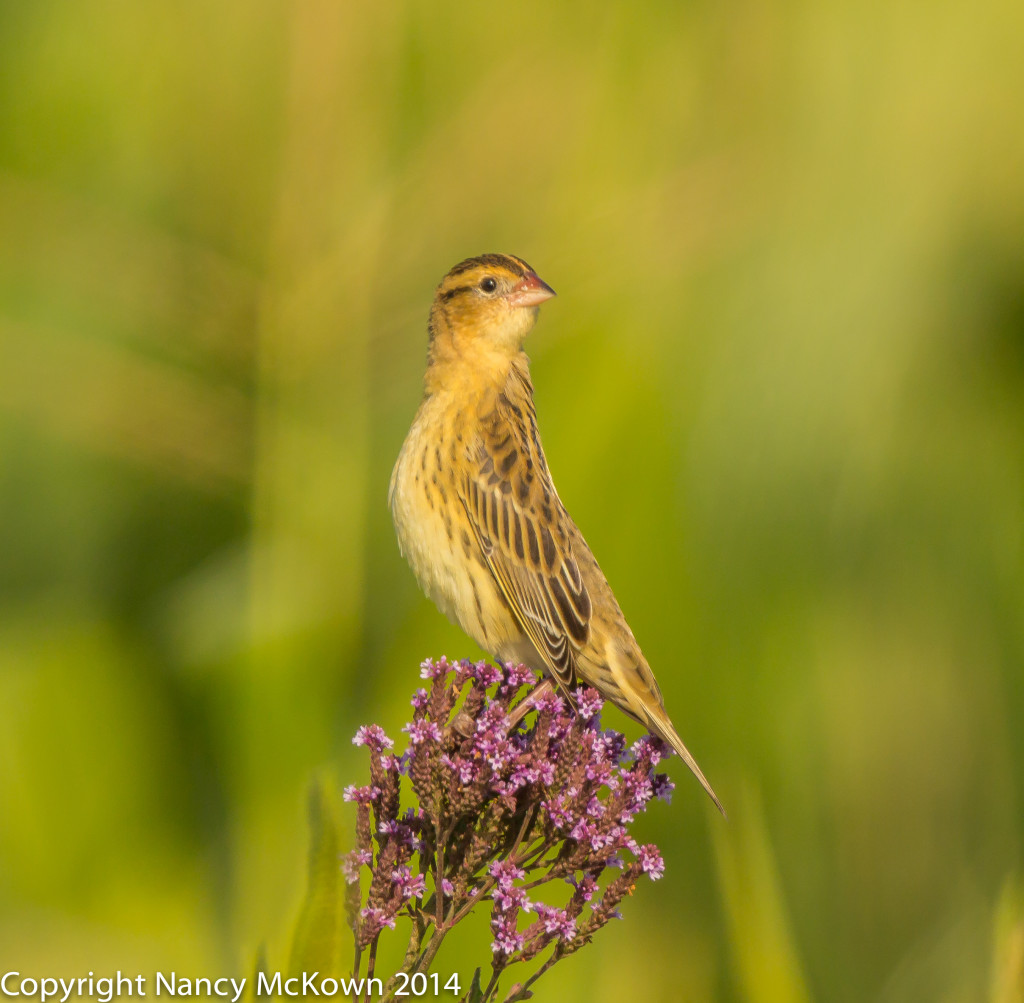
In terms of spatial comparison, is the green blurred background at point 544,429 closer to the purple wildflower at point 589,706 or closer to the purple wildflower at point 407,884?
the purple wildflower at point 589,706

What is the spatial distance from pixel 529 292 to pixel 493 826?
1.43m

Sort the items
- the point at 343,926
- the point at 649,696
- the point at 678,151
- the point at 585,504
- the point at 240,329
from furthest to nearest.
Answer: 1. the point at 678,151
2. the point at 240,329
3. the point at 585,504
4. the point at 649,696
5. the point at 343,926

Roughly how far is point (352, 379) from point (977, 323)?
1.69m

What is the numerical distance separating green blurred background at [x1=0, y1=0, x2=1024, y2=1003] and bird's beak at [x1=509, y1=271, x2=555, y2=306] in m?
0.14

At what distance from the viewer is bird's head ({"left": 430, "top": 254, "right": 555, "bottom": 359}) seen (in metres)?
2.71

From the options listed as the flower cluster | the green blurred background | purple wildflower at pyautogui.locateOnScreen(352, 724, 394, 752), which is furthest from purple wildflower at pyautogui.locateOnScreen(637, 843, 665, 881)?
the green blurred background

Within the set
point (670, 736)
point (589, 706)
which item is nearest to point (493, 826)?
point (589, 706)

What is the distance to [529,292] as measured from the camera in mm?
2701

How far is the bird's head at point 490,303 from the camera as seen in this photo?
2.71m

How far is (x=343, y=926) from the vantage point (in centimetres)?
139

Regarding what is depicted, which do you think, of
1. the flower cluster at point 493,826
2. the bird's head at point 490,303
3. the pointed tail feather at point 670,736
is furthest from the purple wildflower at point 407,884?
the bird's head at point 490,303

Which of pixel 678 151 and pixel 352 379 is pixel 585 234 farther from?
pixel 352 379

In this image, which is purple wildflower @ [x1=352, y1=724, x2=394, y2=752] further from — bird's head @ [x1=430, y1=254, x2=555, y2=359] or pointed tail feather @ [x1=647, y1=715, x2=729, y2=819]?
bird's head @ [x1=430, y1=254, x2=555, y2=359]

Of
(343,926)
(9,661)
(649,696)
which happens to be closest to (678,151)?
(649,696)
